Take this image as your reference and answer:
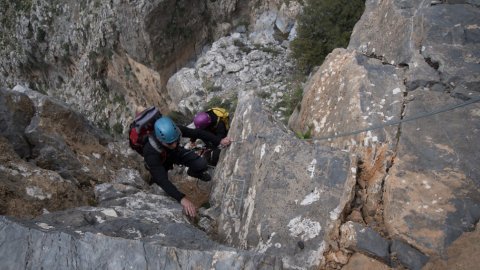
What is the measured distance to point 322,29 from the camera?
1468 cm

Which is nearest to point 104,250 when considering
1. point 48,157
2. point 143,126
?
point 143,126

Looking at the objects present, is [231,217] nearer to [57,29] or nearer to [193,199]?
[193,199]

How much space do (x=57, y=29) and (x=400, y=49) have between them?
25.0 m

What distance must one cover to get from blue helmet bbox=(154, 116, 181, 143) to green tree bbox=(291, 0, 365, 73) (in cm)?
912

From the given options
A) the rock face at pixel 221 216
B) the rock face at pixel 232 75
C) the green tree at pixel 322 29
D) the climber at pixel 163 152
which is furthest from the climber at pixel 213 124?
the green tree at pixel 322 29

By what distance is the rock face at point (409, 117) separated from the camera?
4.23 meters

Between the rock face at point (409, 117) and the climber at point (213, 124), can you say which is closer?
the rock face at point (409, 117)

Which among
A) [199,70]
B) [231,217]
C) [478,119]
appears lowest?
[199,70]

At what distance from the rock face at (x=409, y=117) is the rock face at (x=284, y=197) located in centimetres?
32

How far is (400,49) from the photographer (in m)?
6.41

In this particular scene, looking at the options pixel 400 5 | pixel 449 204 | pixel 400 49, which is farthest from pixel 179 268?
pixel 400 5

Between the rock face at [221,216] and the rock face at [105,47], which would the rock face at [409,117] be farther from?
the rock face at [105,47]

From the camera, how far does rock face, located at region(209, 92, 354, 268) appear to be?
14.6ft

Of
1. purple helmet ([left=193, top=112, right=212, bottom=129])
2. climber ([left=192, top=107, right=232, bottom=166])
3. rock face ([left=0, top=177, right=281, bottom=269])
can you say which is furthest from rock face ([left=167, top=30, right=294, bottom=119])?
rock face ([left=0, top=177, right=281, bottom=269])
